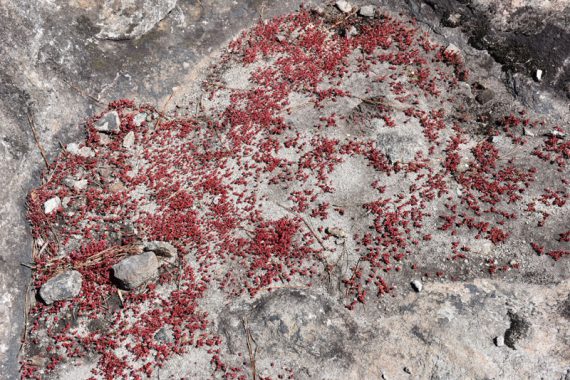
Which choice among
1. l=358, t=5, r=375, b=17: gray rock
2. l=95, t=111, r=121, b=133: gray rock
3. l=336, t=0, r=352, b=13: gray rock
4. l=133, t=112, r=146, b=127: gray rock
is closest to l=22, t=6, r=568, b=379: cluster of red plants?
l=133, t=112, r=146, b=127: gray rock

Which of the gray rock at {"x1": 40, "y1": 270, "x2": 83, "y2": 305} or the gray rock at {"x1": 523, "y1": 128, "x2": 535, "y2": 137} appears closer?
the gray rock at {"x1": 40, "y1": 270, "x2": 83, "y2": 305}

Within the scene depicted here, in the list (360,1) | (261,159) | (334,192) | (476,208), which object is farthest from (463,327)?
(360,1)

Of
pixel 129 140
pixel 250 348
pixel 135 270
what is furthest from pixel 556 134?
pixel 129 140

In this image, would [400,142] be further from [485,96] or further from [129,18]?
[129,18]

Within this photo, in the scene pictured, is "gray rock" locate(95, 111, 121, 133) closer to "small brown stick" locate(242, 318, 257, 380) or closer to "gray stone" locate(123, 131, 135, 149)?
"gray stone" locate(123, 131, 135, 149)

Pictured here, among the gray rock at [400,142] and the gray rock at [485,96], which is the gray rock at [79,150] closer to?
the gray rock at [400,142]

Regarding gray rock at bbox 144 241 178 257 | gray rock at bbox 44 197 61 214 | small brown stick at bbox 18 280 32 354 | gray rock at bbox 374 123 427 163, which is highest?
gray rock at bbox 374 123 427 163

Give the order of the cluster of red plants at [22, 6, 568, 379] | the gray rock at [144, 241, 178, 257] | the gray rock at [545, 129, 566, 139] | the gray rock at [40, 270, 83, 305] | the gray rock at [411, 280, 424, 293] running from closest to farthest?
the gray rock at [411, 280, 424, 293]
the cluster of red plants at [22, 6, 568, 379]
the gray rock at [40, 270, 83, 305]
the gray rock at [144, 241, 178, 257]
the gray rock at [545, 129, 566, 139]
